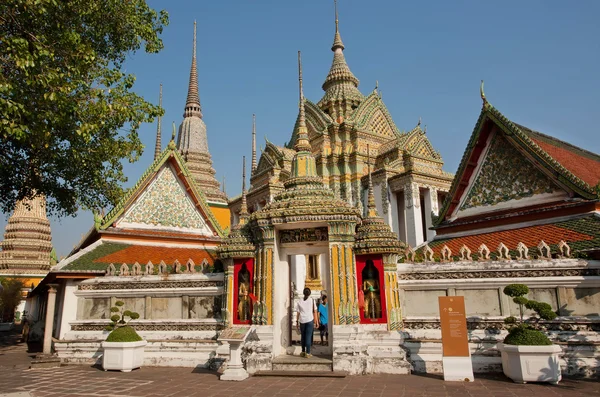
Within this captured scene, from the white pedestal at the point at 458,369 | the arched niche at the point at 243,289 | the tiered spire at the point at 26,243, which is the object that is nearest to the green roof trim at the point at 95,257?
the arched niche at the point at 243,289

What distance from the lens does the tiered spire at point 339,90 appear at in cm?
2872

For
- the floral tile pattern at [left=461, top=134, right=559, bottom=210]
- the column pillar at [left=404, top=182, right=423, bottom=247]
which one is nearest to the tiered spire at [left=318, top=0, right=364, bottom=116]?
the column pillar at [left=404, top=182, right=423, bottom=247]

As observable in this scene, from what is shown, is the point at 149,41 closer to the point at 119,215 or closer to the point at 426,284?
the point at 119,215

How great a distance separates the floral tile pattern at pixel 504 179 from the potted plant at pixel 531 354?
4.47 m

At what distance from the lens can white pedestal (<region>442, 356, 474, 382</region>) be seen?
23.7 feet

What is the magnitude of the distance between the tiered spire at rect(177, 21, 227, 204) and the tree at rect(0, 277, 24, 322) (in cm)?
1336

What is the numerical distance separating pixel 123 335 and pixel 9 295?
2382 centimetres

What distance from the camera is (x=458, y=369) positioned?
7273 millimetres

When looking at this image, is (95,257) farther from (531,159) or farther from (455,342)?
(531,159)

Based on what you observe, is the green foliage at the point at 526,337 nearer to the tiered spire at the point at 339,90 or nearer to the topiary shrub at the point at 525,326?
the topiary shrub at the point at 525,326

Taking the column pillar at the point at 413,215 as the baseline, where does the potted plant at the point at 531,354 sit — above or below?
below

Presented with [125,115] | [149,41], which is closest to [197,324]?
[125,115]

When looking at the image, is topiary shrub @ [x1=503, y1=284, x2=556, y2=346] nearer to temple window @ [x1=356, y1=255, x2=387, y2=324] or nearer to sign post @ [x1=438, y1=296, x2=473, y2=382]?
sign post @ [x1=438, y1=296, x2=473, y2=382]

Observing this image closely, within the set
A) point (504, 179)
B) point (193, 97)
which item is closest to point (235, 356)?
point (504, 179)
